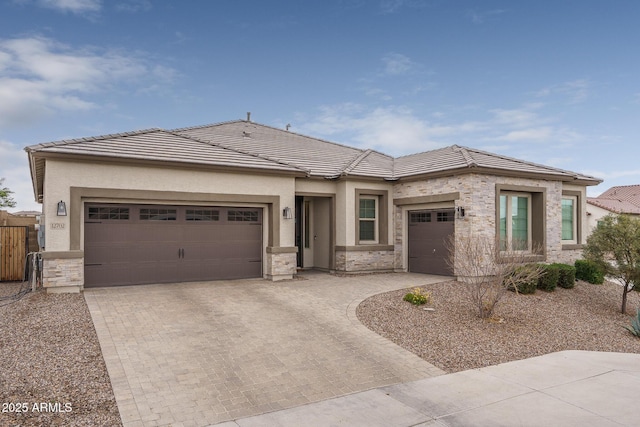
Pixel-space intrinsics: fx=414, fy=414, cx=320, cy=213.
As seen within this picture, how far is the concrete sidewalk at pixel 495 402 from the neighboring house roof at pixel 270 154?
7.49m

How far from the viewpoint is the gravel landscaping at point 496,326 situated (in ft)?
23.9

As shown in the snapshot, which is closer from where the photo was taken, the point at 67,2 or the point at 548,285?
the point at 67,2

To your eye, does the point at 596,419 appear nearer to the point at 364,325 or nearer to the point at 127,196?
the point at 364,325

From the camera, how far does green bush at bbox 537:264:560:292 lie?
12.0 metres

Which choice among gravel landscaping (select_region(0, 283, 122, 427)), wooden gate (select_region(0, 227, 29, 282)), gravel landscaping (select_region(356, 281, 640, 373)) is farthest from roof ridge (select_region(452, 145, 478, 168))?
wooden gate (select_region(0, 227, 29, 282))

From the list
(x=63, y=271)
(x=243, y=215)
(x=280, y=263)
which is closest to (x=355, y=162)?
(x=243, y=215)

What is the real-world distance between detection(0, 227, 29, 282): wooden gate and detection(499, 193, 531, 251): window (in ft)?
50.0

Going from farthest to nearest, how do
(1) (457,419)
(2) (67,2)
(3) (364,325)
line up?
(2) (67,2)
(3) (364,325)
(1) (457,419)

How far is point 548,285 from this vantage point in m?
12.0

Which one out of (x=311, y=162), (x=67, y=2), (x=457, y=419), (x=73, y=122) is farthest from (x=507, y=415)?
(x=73, y=122)

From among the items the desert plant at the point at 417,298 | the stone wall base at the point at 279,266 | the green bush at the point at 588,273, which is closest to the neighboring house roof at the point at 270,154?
the stone wall base at the point at 279,266

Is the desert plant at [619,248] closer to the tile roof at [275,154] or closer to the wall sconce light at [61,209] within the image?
the tile roof at [275,154]

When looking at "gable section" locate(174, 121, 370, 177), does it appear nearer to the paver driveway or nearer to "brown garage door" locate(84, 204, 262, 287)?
"brown garage door" locate(84, 204, 262, 287)

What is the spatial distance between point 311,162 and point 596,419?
12.2 metres
